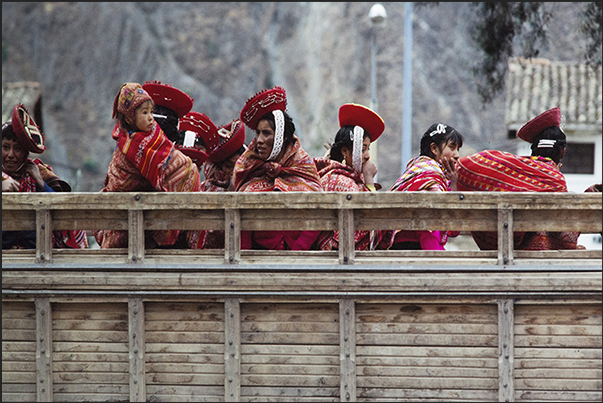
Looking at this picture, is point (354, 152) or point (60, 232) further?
point (60, 232)

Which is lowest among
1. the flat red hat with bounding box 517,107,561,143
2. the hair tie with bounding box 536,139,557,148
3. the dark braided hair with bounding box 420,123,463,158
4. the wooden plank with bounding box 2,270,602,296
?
the wooden plank with bounding box 2,270,602,296

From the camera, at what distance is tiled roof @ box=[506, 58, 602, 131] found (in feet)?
49.1

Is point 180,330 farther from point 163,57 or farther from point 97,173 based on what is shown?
point 163,57

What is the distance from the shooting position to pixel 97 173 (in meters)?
32.4

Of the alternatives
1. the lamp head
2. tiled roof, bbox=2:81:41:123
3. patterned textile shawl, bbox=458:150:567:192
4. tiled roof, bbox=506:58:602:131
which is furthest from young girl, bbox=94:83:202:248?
tiled roof, bbox=2:81:41:123

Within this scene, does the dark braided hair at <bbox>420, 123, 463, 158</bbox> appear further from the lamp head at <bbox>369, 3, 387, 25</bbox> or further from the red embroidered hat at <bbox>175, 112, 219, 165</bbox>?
the lamp head at <bbox>369, 3, 387, 25</bbox>

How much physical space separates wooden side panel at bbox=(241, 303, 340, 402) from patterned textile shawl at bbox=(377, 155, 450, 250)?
665 mm

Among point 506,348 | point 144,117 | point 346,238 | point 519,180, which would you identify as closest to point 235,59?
point 144,117

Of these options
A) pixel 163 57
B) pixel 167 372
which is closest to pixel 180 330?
pixel 167 372

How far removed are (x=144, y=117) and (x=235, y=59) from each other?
33.0m

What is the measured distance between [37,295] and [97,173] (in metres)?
30.6

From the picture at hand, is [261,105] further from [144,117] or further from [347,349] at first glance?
[347,349]

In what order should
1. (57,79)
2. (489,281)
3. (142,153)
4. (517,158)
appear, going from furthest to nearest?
(57,79)
(517,158)
(142,153)
(489,281)

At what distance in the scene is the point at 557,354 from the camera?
3.14m
